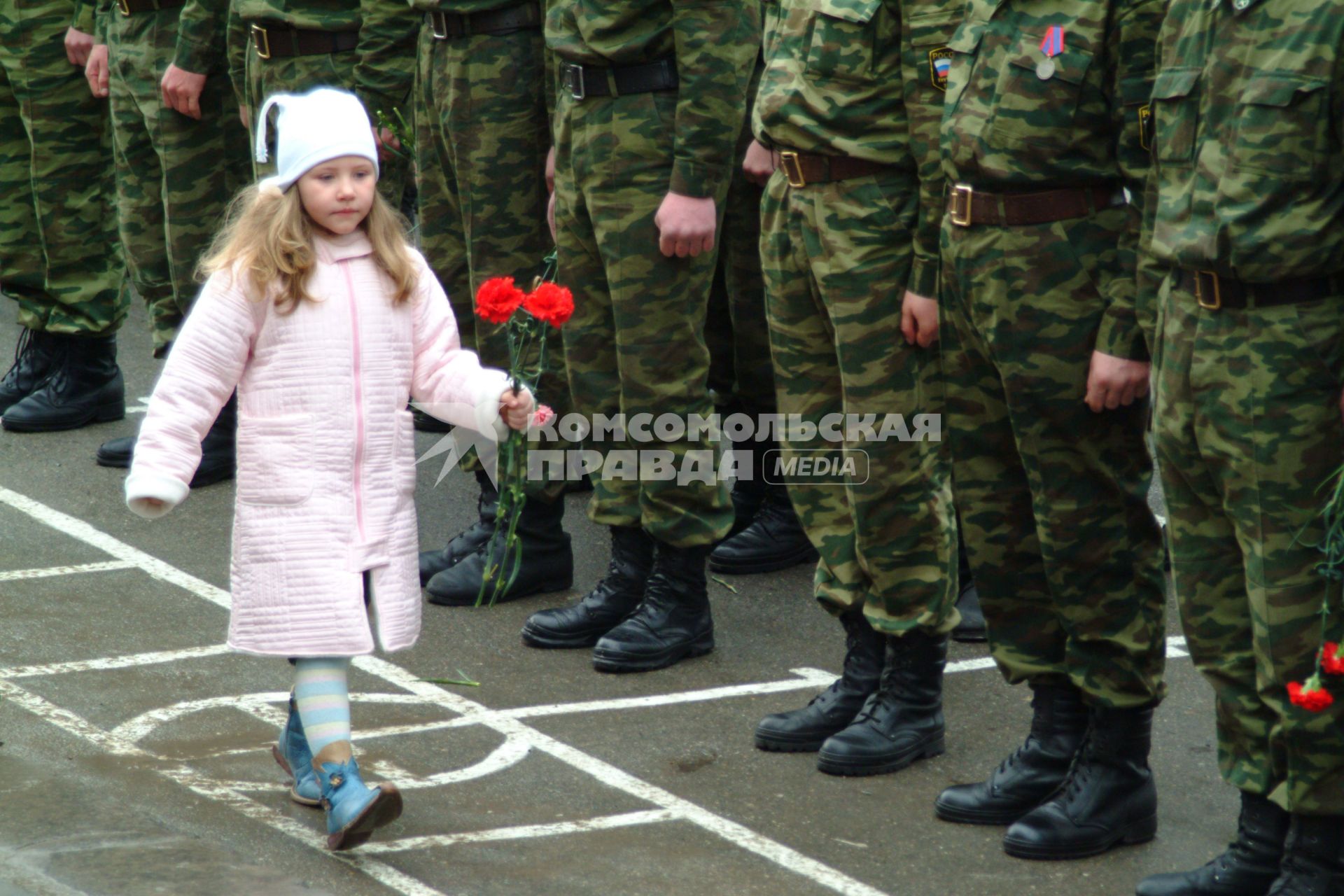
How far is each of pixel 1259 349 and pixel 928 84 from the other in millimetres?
1207

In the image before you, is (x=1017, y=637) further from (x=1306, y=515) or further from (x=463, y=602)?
(x=463, y=602)

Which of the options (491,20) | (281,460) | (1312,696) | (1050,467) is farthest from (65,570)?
(1312,696)

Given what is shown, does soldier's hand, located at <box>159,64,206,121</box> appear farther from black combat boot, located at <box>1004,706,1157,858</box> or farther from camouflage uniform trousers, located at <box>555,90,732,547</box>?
black combat boot, located at <box>1004,706,1157,858</box>

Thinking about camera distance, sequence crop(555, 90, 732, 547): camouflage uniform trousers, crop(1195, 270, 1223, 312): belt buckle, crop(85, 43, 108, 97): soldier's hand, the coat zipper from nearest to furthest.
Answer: crop(1195, 270, 1223, 312): belt buckle < the coat zipper < crop(555, 90, 732, 547): camouflage uniform trousers < crop(85, 43, 108, 97): soldier's hand

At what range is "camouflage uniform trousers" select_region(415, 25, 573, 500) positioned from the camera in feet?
19.4

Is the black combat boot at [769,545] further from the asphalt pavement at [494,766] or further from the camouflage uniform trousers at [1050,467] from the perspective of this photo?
→ the camouflage uniform trousers at [1050,467]

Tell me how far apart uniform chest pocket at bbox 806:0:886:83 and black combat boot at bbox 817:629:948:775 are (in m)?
1.39

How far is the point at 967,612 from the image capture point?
231 inches

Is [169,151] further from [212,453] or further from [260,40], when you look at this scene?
[212,453]

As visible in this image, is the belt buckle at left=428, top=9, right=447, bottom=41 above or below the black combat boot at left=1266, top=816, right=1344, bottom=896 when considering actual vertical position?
above

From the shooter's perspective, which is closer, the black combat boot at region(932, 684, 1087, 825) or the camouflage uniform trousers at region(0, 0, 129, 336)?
the black combat boot at region(932, 684, 1087, 825)

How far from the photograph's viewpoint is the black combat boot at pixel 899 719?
4.70m

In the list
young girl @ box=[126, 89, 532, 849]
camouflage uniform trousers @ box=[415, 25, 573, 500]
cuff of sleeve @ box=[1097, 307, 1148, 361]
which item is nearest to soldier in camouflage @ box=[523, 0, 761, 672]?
camouflage uniform trousers @ box=[415, 25, 573, 500]

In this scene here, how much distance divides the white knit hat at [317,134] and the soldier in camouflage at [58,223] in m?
4.03
